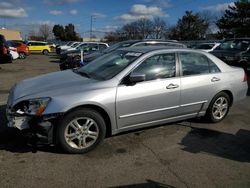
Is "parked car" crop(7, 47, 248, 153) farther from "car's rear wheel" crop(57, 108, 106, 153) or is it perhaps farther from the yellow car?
the yellow car

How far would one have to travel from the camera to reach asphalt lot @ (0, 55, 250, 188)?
3.56 metres

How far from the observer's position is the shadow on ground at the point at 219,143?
4.43 meters

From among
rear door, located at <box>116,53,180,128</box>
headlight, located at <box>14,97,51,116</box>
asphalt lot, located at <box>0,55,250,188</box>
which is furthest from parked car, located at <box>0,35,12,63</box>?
rear door, located at <box>116,53,180,128</box>

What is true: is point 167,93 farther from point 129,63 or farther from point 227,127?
point 227,127

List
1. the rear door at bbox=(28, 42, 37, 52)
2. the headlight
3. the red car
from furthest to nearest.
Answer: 1. the rear door at bbox=(28, 42, 37, 52)
2. the red car
3. the headlight

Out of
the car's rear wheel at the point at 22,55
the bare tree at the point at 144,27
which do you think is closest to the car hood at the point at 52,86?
the car's rear wheel at the point at 22,55

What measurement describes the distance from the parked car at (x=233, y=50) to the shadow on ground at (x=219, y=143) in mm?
7352

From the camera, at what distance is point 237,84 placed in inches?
236

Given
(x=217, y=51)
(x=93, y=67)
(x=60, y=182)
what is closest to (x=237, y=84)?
(x=93, y=67)

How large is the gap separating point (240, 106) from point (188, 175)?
14.1 ft

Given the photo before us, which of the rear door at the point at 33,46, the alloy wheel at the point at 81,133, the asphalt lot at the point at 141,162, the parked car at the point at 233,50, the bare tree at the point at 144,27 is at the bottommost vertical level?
the asphalt lot at the point at 141,162

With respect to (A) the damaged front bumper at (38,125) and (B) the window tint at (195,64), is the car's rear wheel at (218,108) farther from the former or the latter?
(A) the damaged front bumper at (38,125)

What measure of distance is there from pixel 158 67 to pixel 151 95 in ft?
1.85

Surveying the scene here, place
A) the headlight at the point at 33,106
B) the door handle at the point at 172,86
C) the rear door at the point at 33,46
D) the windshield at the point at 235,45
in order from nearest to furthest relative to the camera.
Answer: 1. the headlight at the point at 33,106
2. the door handle at the point at 172,86
3. the windshield at the point at 235,45
4. the rear door at the point at 33,46
